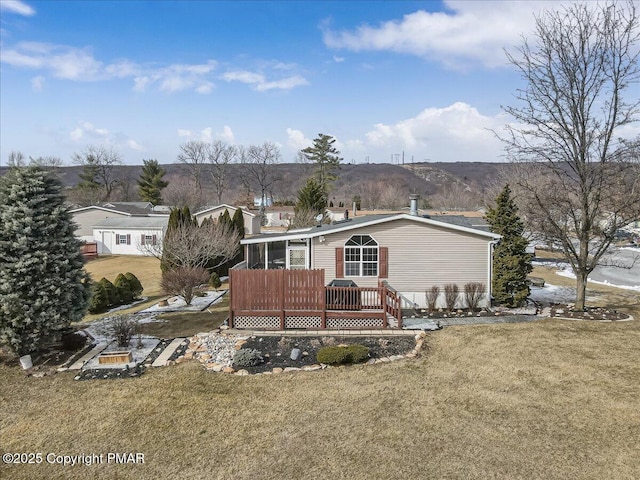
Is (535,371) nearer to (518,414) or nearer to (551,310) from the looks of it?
(518,414)

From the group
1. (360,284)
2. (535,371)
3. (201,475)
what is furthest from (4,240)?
(535,371)

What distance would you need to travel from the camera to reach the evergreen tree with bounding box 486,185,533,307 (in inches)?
619

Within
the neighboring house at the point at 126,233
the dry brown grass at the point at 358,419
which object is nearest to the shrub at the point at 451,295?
the dry brown grass at the point at 358,419

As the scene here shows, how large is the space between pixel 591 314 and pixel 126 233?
114ft

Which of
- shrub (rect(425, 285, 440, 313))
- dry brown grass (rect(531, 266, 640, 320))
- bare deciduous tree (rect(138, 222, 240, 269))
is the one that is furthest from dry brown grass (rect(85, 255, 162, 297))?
dry brown grass (rect(531, 266, 640, 320))

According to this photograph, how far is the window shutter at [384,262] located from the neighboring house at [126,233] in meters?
24.8

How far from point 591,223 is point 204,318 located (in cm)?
1412

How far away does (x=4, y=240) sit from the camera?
32.4 feet

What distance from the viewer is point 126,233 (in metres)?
36.5

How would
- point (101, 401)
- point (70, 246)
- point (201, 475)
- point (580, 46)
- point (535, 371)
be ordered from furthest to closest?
point (580, 46) → point (70, 246) → point (535, 371) → point (101, 401) → point (201, 475)

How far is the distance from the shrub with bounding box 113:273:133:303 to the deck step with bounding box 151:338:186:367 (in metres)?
8.84

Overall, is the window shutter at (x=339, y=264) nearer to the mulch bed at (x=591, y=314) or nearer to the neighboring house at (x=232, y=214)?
the mulch bed at (x=591, y=314)

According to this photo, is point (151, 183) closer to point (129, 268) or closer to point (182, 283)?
point (129, 268)

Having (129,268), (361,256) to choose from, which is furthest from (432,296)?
(129,268)
